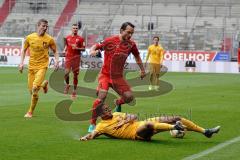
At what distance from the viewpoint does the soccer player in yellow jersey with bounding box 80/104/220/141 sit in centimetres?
1148

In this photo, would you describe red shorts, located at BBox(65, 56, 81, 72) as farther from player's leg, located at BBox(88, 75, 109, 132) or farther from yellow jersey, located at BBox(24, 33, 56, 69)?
player's leg, located at BBox(88, 75, 109, 132)

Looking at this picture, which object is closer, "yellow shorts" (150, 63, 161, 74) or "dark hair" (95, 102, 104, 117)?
"dark hair" (95, 102, 104, 117)

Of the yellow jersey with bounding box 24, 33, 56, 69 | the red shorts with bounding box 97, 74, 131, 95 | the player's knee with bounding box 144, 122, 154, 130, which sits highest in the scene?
the yellow jersey with bounding box 24, 33, 56, 69

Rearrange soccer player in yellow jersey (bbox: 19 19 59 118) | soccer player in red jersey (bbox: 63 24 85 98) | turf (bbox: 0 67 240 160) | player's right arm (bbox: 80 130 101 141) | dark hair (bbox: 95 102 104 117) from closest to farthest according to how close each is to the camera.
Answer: turf (bbox: 0 67 240 160)
player's right arm (bbox: 80 130 101 141)
dark hair (bbox: 95 102 104 117)
soccer player in yellow jersey (bbox: 19 19 59 118)
soccer player in red jersey (bbox: 63 24 85 98)

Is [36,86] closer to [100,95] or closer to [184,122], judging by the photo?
[100,95]

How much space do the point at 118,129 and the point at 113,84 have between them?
164 cm

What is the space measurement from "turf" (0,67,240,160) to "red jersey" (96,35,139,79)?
4.16ft

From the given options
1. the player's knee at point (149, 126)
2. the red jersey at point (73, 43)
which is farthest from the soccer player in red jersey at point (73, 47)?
the player's knee at point (149, 126)

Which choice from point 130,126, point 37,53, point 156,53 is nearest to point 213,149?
point 130,126

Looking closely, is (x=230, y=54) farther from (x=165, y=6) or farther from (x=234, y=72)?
(x=165, y=6)

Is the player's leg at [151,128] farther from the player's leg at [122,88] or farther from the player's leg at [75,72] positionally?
the player's leg at [75,72]

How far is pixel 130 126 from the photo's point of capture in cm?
1176

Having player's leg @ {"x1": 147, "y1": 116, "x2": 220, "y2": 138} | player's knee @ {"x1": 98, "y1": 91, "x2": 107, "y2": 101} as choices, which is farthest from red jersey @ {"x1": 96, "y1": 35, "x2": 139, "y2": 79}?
player's leg @ {"x1": 147, "y1": 116, "x2": 220, "y2": 138}

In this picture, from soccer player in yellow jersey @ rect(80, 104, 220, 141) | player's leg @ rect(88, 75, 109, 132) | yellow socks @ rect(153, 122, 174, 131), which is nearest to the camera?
yellow socks @ rect(153, 122, 174, 131)
